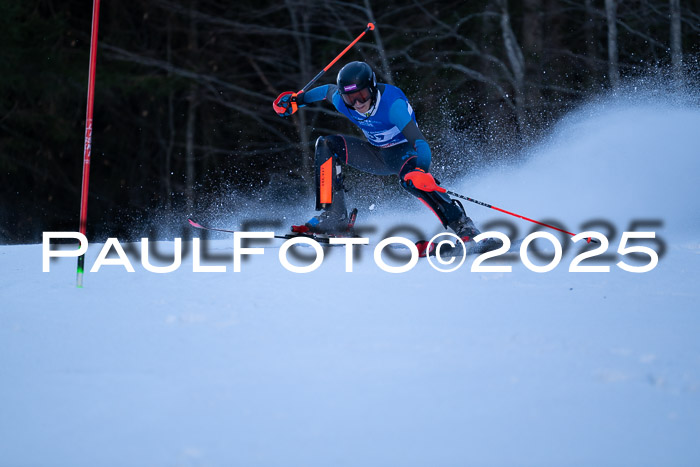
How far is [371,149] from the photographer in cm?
590

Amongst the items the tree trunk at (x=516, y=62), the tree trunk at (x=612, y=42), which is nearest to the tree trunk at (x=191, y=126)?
the tree trunk at (x=516, y=62)

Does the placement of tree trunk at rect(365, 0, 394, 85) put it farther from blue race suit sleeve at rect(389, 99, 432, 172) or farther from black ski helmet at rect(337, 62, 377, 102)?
black ski helmet at rect(337, 62, 377, 102)

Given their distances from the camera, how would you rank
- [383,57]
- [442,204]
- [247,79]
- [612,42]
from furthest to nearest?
[247,79]
[383,57]
[612,42]
[442,204]

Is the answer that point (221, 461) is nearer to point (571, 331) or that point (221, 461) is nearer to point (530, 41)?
point (571, 331)

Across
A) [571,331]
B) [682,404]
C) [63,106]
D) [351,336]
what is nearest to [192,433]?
[351,336]

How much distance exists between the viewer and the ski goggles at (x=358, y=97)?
5.12 metres

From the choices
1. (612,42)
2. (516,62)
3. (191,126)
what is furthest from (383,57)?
(191,126)

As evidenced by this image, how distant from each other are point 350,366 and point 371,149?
3413 mm

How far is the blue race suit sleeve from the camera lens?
518cm

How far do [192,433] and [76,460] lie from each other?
326 millimetres

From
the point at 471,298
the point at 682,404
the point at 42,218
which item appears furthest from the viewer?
the point at 42,218

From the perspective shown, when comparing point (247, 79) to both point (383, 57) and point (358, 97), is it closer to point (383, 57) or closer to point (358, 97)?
point (383, 57)

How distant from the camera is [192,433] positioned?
7.12 feet

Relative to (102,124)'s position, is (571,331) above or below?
below
